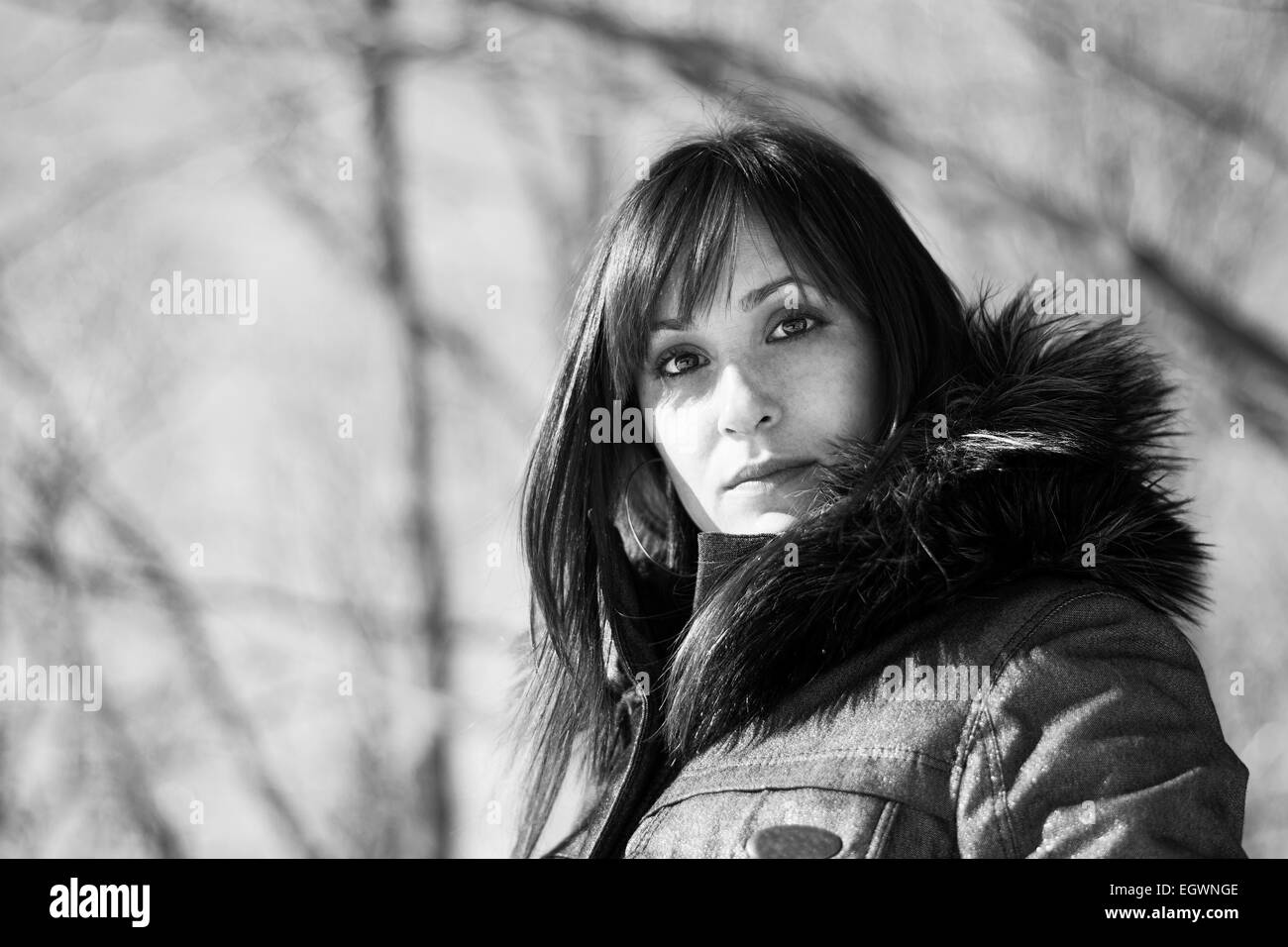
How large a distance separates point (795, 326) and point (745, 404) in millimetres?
116

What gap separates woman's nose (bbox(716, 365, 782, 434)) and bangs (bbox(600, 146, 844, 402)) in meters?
0.10

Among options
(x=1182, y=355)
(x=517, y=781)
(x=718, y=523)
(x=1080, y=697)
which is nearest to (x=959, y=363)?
(x=718, y=523)

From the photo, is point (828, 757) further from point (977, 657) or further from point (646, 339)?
point (646, 339)

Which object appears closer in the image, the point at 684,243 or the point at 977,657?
the point at 977,657

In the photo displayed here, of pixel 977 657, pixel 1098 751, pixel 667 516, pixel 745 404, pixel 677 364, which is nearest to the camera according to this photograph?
pixel 1098 751

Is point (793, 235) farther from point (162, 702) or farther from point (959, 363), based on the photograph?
point (162, 702)

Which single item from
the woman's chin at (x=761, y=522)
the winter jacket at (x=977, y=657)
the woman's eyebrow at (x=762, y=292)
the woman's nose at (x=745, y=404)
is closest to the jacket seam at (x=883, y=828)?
the winter jacket at (x=977, y=657)

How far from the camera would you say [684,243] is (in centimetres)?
152

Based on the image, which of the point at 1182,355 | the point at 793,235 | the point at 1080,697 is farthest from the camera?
the point at 1182,355

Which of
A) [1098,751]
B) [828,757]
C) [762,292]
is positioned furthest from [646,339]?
[1098,751]

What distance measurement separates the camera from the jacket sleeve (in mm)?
1086

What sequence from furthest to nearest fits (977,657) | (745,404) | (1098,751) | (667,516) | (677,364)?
(667,516)
(677,364)
(745,404)
(977,657)
(1098,751)
